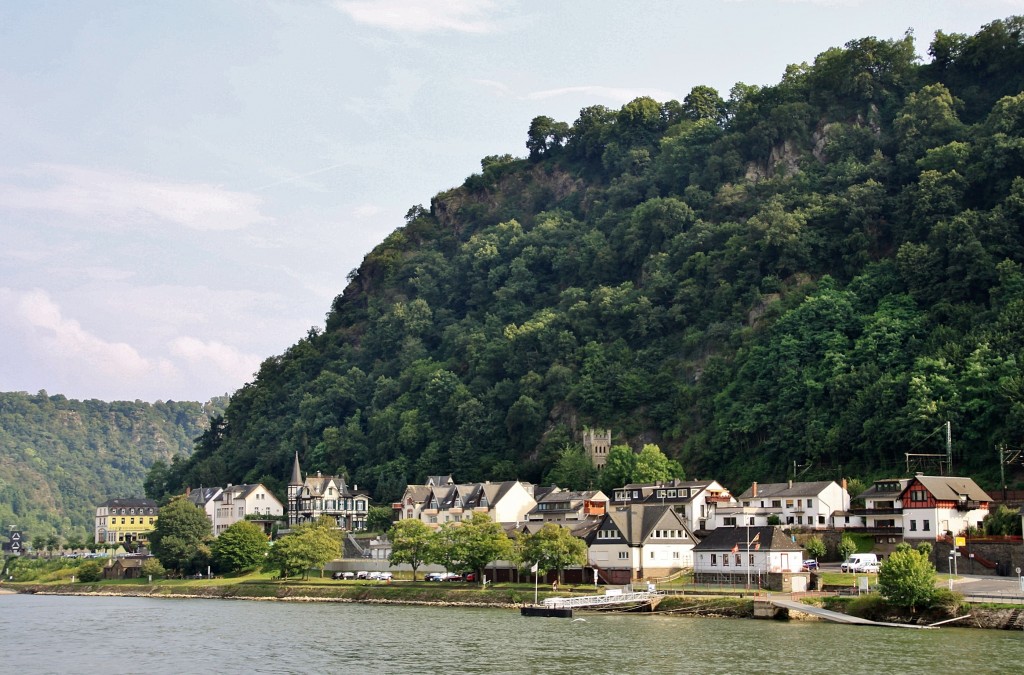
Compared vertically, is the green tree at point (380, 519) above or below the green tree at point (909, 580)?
above

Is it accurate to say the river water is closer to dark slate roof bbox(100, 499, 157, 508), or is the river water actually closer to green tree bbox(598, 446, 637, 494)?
green tree bbox(598, 446, 637, 494)

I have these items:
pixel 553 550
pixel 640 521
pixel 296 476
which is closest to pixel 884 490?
pixel 640 521

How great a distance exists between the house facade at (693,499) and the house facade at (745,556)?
36.5ft

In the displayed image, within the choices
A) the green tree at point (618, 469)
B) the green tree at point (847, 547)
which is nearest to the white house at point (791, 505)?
the green tree at point (847, 547)

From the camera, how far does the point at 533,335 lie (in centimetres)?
14075

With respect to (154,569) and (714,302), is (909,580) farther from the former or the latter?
(154,569)

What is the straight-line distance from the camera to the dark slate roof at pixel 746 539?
80.2 meters

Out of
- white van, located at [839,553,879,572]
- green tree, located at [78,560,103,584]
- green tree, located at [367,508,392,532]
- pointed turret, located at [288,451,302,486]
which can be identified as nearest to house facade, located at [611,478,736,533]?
white van, located at [839,553,879,572]

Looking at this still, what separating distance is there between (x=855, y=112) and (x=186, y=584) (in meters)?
92.3

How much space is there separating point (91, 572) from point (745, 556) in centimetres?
7846

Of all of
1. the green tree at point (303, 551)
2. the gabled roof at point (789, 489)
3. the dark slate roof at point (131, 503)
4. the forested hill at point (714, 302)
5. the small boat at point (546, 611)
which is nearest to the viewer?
the small boat at point (546, 611)

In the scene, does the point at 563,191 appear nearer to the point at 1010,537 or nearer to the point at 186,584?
the point at 186,584

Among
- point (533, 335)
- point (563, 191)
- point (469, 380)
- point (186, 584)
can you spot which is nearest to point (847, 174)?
point (533, 335)

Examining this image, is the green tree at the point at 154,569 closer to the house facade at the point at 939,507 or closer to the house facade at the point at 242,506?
the house facade at the point at 242,506
